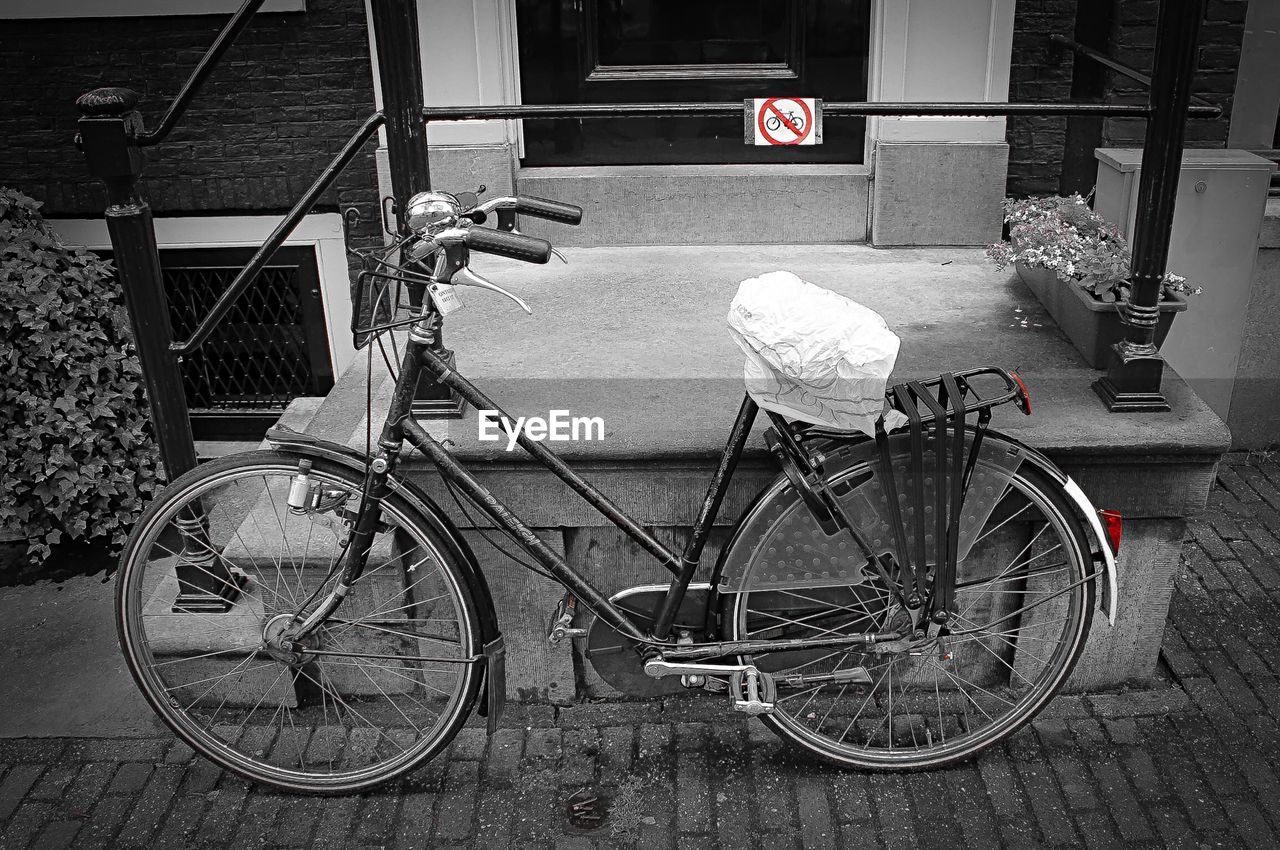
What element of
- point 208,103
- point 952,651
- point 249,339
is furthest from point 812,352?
point 249,339

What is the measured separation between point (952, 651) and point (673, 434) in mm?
1142

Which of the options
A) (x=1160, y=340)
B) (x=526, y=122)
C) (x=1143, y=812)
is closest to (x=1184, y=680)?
(x=1143, y=812)

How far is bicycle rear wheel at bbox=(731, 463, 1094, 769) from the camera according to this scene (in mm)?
3332

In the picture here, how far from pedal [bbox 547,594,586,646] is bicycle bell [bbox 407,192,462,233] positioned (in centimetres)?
112

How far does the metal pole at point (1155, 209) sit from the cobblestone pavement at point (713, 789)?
96 centimetres

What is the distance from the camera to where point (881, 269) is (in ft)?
16.3

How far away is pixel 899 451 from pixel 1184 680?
4.58 ft

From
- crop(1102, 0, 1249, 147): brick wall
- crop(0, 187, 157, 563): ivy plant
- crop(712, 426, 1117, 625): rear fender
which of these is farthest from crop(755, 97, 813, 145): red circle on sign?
crop(0, 187, 157, 563): ivy plant

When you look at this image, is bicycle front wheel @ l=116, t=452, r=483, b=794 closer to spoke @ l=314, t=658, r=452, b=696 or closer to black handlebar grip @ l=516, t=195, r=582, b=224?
spoke @ l=314, t=658, r=452, b=696

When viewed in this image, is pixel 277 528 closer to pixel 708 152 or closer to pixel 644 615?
pixel 644 615

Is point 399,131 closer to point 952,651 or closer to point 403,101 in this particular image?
point 403,101

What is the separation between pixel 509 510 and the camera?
336 centimetres

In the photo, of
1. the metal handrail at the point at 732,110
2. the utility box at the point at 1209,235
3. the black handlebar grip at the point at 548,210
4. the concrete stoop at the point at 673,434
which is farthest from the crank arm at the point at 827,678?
the utility box at the point at 1209,235

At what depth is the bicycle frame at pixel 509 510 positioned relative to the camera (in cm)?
303
